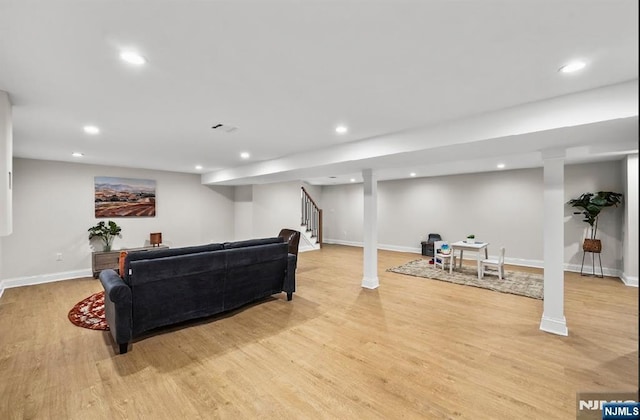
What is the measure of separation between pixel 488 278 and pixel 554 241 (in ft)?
8.73

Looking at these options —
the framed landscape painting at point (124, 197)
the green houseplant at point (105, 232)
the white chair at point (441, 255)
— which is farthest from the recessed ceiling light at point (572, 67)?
the framed landscape painting at point (124, 197)

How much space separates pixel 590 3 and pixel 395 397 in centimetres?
276

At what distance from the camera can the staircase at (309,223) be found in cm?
939

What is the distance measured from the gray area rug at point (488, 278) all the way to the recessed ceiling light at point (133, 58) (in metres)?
5.54

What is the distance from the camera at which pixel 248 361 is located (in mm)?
2777

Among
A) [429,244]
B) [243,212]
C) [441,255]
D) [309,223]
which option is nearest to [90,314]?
[243,212]

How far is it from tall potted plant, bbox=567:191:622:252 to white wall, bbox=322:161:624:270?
0.15 metres

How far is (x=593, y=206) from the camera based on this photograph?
18.4ft

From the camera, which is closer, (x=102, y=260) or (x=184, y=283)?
(x=184, y=283)

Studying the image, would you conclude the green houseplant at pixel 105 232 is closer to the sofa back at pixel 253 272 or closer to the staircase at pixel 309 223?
the sofa back at pixel 253 272

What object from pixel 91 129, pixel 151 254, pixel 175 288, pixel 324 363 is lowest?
pixel 324 363

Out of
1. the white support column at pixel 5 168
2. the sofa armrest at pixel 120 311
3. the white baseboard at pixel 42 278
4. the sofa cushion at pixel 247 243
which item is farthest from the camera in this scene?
the white baseboard at pixel 42 278

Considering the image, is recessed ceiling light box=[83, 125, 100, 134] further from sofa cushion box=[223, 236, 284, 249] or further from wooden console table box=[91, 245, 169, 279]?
wooden console table box=[91, 245, 169, 279]

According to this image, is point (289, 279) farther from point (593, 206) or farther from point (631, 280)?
point (593, 206)
